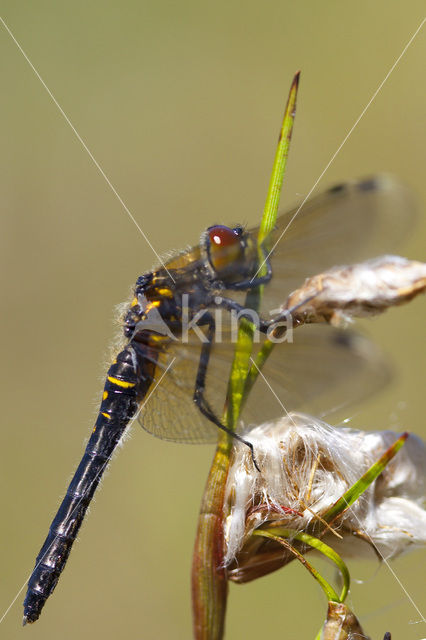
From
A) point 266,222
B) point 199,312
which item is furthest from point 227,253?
point 266,222

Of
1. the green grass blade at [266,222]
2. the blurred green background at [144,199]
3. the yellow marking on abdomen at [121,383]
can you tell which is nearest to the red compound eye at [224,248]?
the yellow marking on abdomen at [121,383]

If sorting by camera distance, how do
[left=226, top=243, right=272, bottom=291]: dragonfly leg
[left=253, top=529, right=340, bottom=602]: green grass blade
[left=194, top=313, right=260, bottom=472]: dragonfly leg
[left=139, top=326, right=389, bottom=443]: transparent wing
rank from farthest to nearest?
1. [left=226, top=243, right=272, bottom=291]: dragonfly leg
2. [left=194, top=313, right=260, bottom=472]: dragonfly leg
3. [left=139, top=326, right=389, bottom=443]: transparent wing
4. [left=253, top=529, right=340, bottom=602]: green grass blade

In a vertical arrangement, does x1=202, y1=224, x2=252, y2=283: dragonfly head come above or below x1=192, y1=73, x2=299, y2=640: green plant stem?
above

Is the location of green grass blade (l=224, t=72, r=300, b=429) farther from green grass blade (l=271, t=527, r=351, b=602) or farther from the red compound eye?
the red compound eye

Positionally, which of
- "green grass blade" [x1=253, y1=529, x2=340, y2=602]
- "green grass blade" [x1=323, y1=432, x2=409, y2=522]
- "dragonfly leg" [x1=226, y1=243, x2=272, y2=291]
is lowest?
"green grass blade" [x1=253, y1=529, x2=340, y2=602]

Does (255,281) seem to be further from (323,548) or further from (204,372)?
(323,548)

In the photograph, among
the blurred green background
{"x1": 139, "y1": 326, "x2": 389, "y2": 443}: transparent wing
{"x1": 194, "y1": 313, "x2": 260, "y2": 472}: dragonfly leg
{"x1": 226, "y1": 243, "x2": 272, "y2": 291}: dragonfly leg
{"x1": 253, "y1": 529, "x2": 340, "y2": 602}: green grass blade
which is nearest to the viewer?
{"x1": 253, "y1": 529, "x2": 340, "y2": 602}: green grass blade

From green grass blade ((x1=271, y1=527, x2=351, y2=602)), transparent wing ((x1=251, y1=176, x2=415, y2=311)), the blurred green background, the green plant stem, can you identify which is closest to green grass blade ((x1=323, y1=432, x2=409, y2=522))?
green grass blade ((x1=271, y1=527, x2=351, y2=602))
